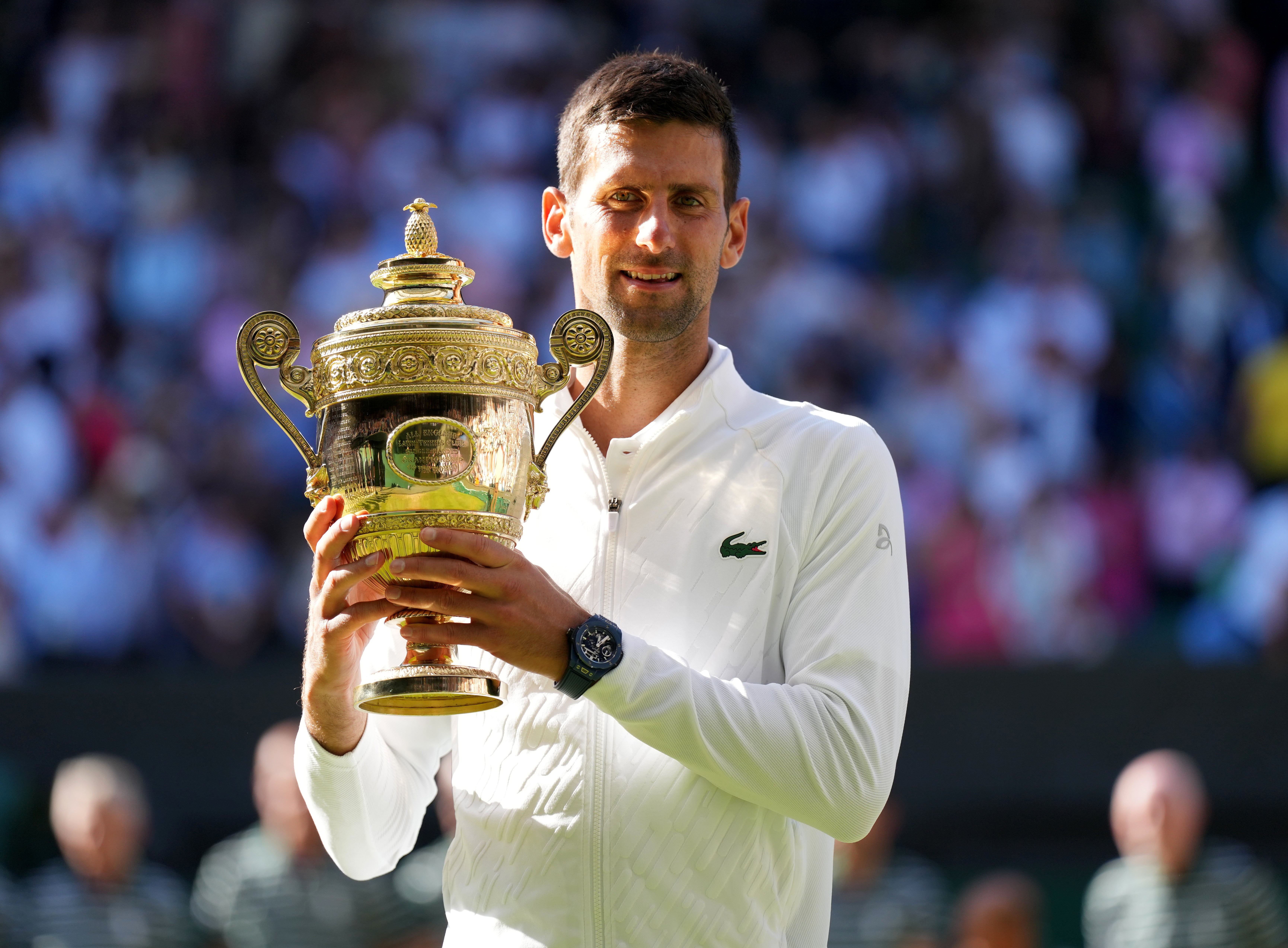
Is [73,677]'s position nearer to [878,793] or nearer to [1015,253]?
[1015,253]

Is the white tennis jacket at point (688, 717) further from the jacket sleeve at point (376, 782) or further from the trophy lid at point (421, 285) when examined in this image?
the trophy lid at point (421, 285)

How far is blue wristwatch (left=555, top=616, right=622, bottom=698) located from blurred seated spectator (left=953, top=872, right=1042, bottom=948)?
3916mm

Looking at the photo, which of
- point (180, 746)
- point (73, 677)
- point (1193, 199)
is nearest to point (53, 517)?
point (73, 677)

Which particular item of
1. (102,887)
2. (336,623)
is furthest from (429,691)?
(102,887)

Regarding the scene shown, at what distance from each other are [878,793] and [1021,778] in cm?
490

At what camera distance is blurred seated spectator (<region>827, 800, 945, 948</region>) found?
20.1ft

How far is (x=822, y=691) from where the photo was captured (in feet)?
8.04

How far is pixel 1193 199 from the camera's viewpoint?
10258 mm

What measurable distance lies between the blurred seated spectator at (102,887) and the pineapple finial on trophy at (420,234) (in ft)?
13.1

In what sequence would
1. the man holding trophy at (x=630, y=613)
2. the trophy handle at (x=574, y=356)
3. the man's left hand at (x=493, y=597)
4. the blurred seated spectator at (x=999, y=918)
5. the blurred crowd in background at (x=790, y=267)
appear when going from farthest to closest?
the blurred crowd in background at (x=790, y=267) < the blurred seated spectator at (x=999, y=918) < the trophy handle at (x=574, y=356) < the man holding trophy at (x=630, y=613) < the man's left hand at (x=493, y=597)

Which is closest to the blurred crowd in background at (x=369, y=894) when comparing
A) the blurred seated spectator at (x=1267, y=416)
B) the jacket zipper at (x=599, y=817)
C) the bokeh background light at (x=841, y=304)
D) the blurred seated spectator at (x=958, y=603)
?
the bokeh background light at (x=841, y=304)

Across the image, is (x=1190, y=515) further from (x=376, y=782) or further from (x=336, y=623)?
(x=336, y=623)

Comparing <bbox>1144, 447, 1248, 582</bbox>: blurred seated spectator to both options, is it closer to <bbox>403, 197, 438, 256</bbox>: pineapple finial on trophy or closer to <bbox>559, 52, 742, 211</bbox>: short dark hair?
<bbox>559, 52, 742, 211</bbox>: short dark hair

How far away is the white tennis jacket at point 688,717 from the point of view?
241 cm
